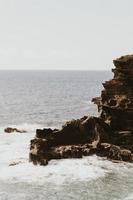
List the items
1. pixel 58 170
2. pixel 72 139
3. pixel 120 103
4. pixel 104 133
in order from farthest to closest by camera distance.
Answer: pixel 120 103 → pixel 72 139 → pixel 104 133 → pixel 58 170

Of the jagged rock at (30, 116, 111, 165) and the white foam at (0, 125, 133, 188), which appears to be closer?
the white foam at (0, 125, 133, 188)

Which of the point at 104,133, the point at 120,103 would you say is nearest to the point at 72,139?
the point at 104,133

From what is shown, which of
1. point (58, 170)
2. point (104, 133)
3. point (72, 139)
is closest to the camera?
point (58, 170)

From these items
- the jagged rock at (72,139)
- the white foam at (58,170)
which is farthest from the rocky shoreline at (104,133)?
the white foam at (58,170)

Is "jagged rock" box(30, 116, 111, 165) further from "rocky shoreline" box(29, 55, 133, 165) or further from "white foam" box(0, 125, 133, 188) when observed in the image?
"white foam" box(0, 125, 133, 188)

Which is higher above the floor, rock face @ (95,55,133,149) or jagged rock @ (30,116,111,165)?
rock face @ (95,55,133,149)

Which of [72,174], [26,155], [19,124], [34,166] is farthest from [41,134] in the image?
[19,124]

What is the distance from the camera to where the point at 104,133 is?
40.3 meters

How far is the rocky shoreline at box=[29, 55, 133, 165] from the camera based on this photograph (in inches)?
1496

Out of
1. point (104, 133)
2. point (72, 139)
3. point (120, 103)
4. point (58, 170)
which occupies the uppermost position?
point (120, 103)

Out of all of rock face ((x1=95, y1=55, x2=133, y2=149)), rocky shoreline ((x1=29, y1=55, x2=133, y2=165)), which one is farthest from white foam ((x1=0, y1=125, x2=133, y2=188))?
rock face ((x1=95, y1=55, x2=133, y2=149))

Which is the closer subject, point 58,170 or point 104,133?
point 58,170

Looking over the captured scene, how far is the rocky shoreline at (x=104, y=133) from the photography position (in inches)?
1496

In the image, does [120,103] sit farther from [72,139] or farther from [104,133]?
[72,139]
